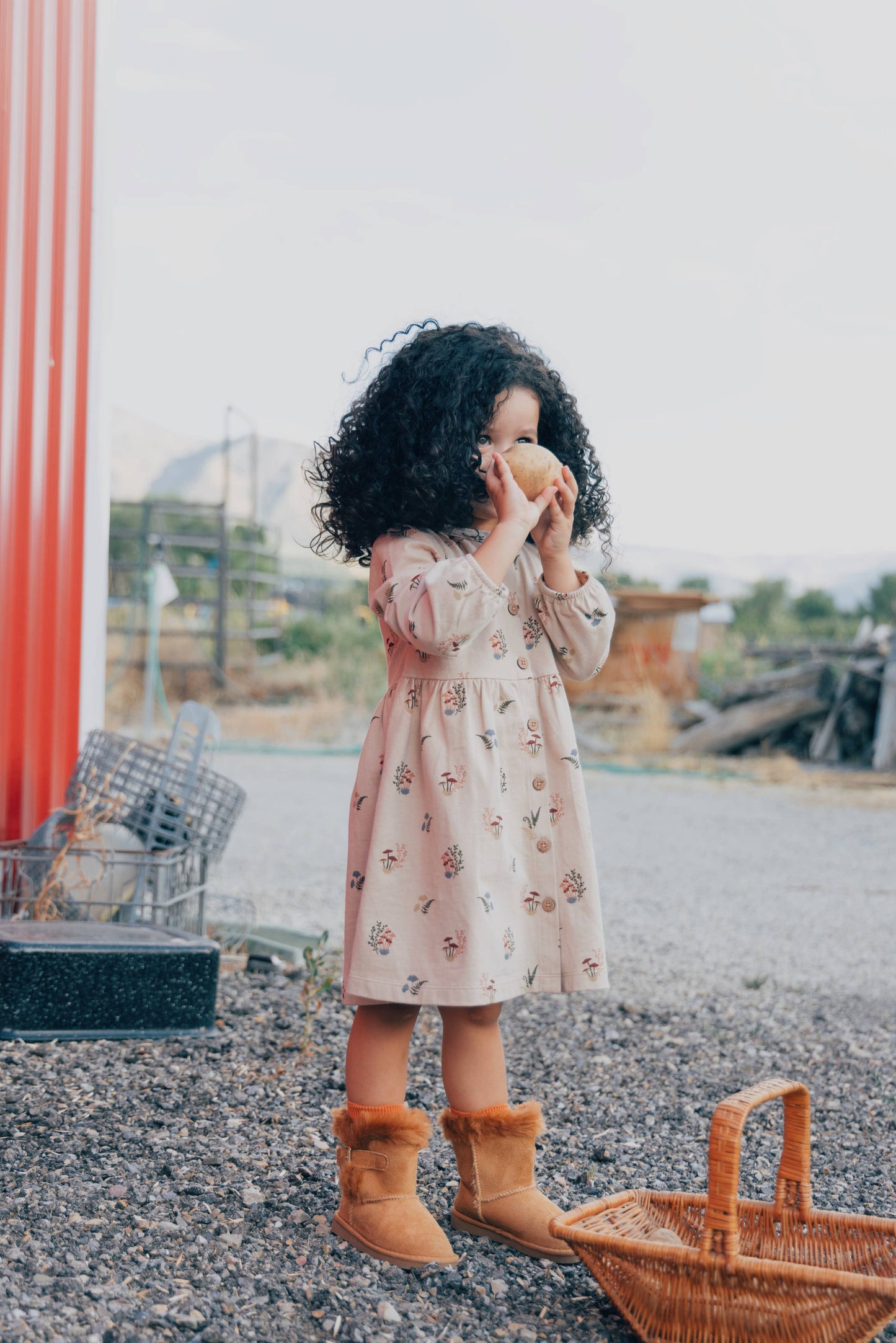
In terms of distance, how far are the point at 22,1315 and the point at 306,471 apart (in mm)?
1317

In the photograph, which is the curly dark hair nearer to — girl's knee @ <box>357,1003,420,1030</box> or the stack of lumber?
girl's knee @ <box>357,1003,420,1030</box>

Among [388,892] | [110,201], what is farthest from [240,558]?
[388,892]

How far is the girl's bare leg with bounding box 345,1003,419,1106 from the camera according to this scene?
1.76m

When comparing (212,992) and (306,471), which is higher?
(306,471)

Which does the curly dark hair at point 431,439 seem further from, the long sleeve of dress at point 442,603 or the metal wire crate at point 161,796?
the metal wire crate at point 161,796

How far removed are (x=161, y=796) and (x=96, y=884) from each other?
272 millimetres

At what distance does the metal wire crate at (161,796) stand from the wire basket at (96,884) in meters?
0.05

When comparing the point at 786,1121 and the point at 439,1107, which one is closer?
the point at 786,1121

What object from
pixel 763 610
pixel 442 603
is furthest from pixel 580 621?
pixel 763 610

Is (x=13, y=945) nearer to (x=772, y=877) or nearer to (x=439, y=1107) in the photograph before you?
(x=439, y=1107)

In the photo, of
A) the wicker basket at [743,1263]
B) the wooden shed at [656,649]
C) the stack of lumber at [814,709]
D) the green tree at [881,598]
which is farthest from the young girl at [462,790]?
the green tree at [881,598]

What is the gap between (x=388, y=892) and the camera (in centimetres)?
169

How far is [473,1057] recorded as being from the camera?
69.7 inches

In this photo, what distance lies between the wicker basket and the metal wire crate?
5.61 feet
